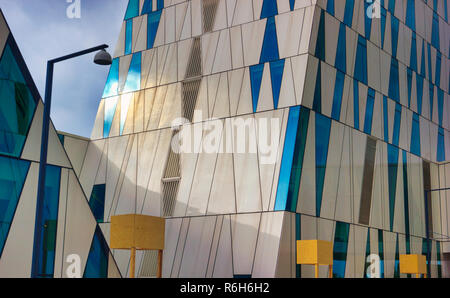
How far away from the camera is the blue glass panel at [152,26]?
3594cm

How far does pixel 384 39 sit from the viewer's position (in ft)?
121

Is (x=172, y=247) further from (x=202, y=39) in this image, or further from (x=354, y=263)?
(x=202, y=39)

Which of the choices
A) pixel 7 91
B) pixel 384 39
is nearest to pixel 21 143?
pixel 7 91

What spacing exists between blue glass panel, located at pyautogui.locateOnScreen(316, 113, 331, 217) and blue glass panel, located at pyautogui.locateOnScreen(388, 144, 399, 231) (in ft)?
24.0

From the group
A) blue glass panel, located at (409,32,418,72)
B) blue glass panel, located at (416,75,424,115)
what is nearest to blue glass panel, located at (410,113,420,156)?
blue glass panel, located at (416,75,424,115)

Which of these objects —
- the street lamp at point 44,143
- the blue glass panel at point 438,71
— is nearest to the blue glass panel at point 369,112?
the blue glass panel at point 438,71

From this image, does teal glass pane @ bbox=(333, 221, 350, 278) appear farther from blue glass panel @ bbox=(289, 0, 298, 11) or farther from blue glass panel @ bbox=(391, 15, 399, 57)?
blue glass panel @ bbox=(391, 15, 399, 57)

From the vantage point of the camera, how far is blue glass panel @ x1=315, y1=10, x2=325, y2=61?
29781 mm

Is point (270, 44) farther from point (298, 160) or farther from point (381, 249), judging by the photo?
point (381, 249)

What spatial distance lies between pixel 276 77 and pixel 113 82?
1288 cm

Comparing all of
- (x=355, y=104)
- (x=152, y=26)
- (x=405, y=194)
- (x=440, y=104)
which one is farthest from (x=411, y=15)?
(x=152, y=26)

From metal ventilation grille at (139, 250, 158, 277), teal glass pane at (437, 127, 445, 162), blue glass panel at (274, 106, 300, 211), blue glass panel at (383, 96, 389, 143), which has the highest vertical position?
teal glass pane at (437, 127, 445, 162)

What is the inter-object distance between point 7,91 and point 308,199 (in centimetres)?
1549

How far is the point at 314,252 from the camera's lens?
24984mm
